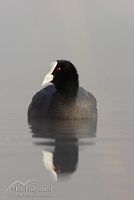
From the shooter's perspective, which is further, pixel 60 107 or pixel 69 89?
pixel 69 89

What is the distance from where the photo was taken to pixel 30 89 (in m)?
12.7

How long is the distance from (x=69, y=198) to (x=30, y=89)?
6.96 meters

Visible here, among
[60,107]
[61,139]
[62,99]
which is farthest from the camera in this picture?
[62,99]

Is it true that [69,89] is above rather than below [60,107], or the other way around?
above

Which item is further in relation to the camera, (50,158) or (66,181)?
(50,158)

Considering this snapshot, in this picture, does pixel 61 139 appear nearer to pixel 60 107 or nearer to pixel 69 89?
pixel 60 107

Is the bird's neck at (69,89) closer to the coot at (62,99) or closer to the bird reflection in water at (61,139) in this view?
the coot at (62,99)

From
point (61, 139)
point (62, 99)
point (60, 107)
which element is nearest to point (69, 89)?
point (62, 99)

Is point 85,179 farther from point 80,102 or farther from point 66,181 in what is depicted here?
point 80,102

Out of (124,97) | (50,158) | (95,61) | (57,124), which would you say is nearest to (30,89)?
(124,97)

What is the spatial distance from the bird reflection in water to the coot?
0.54 feet

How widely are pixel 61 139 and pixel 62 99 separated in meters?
2.20

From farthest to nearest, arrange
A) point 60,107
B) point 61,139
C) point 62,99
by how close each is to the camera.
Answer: point 62,99 → point 60,107 → point 61,139

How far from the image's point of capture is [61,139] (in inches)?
342
